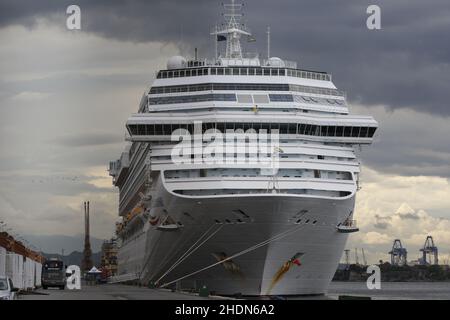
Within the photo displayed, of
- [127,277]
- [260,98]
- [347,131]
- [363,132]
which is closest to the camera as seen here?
[347,131]

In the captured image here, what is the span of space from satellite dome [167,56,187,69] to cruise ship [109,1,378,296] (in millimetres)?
4602

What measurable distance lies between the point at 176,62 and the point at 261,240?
72.3ft

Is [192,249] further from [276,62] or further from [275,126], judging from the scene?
[276,62]

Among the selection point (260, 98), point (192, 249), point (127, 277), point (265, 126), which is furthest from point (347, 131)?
point (127, 277)

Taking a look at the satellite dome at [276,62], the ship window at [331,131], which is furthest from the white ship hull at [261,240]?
the satellite dome at [276,62]

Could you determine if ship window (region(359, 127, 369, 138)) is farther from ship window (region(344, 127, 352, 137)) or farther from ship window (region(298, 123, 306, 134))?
ship window (region(298, 123, 306, 134))

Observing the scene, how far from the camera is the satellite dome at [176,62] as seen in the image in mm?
76062

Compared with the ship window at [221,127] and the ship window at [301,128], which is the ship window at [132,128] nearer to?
the ship window at [221,127]

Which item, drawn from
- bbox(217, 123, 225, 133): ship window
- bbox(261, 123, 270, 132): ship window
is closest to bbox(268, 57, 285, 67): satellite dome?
bbox(261, 123, 270, 132): ship window

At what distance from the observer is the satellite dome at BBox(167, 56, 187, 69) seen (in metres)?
76.1

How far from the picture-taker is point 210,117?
210ft

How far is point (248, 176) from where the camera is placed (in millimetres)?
60406
